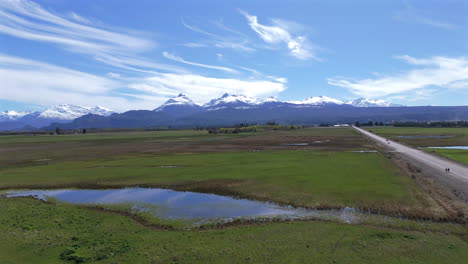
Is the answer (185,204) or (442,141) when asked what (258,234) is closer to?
(185,204)

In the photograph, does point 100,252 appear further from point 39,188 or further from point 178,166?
point 178,166

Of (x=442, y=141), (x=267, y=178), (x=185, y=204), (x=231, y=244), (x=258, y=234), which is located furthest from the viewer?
(x=442, y=141)

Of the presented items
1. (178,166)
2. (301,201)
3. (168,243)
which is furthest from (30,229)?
(178,166)

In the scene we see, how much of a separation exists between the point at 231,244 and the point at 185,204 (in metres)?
13.0

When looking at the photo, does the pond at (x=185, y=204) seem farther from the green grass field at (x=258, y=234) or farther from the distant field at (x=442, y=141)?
the distant field at (x=442, y=141)

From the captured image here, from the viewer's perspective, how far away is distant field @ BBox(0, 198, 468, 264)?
62.4ft

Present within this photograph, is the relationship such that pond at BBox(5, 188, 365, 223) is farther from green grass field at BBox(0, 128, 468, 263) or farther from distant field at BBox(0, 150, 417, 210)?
distant field at BBox(0, 150, 417, 210)

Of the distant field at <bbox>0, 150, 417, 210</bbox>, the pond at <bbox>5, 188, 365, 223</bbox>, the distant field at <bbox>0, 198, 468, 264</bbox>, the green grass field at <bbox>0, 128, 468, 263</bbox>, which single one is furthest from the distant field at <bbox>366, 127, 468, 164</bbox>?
the distant field at <bbox>0, 198, 468, 264</bbox>

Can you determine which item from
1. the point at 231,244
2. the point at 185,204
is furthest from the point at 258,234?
the point at 185,204

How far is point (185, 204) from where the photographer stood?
3291cm

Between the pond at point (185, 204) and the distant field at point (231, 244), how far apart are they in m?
3.19

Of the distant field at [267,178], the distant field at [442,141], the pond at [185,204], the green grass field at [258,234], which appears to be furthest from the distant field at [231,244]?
the distant field at [442,141]

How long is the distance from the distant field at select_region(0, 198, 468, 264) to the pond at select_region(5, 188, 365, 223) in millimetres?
3186

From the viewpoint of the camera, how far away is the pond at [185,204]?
27812mm
